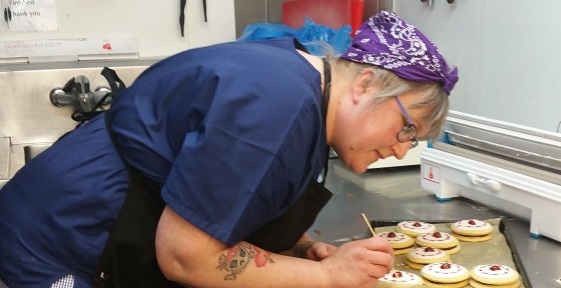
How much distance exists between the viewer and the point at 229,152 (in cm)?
71

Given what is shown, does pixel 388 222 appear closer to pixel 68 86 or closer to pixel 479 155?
pixel 479 155

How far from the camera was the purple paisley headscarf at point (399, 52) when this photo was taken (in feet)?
2.80

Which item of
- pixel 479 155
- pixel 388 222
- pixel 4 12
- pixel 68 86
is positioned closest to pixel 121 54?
pixel 68 86

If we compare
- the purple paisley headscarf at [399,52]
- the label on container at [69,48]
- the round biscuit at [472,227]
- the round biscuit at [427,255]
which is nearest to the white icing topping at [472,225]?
the round biscuit at [472,227]

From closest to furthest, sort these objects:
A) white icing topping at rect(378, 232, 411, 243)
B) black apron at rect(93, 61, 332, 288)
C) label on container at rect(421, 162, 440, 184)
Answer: black apron at rect(93, 61, 332, 288) → white icing topping at rect(378, 232, 411, 243) → label on container at rect(421, 162, 440, 184)

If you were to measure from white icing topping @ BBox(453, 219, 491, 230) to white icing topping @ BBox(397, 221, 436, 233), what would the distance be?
0.06 m

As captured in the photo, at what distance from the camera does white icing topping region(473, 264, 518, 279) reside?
1.04 metres

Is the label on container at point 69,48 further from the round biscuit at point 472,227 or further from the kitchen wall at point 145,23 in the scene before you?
the round biscuit at point 472,227

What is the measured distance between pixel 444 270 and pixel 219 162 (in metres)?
0.60

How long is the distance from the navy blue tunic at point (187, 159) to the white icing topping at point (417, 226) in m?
0.50

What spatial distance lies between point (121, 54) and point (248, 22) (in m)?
0.60

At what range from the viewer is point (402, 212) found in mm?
1474

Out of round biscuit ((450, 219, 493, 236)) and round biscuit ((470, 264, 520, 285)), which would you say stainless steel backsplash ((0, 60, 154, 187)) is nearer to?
round biscuit ((450, 219, 493, 236))

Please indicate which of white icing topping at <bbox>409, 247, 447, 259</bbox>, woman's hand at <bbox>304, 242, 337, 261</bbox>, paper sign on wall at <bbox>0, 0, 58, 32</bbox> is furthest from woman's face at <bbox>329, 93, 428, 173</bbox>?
paper sign on wall at <bbox>0, 0, 58, 32</bbox>
